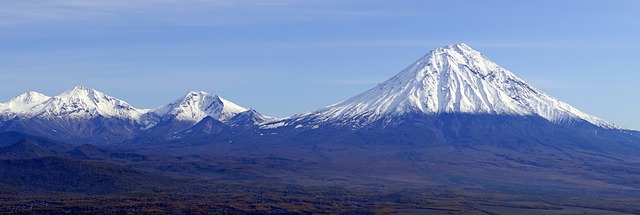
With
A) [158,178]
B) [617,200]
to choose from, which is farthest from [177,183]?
[617,200]

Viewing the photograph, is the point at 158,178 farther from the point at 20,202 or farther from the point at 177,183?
the point at 20,202

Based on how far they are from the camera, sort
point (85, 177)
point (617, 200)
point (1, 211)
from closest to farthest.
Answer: point (1, 211) → point (617, 200) → point (85, 177)

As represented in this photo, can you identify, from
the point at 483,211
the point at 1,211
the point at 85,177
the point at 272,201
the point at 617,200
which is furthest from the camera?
the point at 85,177

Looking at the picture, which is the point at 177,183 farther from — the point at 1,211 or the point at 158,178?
the point at 1,211

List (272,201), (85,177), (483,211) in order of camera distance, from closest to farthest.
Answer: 1. (483,211)
2. (272,201)
3. (85,177)

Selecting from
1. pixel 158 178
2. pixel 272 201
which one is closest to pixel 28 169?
pixel 158 178

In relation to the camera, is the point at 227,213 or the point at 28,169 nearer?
the point at 227,213

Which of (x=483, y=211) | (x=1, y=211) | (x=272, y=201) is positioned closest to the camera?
(x=1, y=211)

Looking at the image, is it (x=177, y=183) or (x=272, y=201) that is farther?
(x=177, y=183)

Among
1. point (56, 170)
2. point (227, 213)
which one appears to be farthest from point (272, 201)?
point (56, 170)
